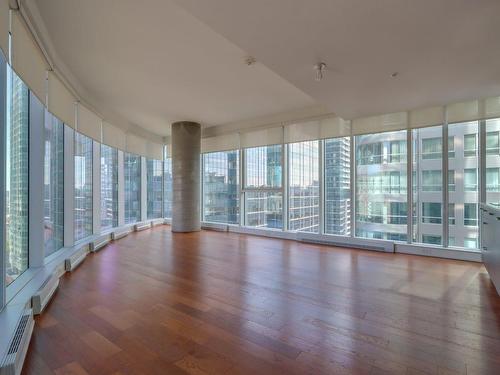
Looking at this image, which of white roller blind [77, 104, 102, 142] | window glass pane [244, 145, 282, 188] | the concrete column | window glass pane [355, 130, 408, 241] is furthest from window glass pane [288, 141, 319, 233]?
white roller blind [77, 104, 102, 142]

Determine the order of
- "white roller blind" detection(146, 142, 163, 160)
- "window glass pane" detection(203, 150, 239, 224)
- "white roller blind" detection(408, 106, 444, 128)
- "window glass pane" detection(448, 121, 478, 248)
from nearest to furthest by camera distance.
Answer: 1. "window glass pane" detection(448, 121, 478, 248)
2. "white roller blind" detection(408, 106, 444, 128)
3. "window glass pane" detection(203, 150, 239, 224)
4. "white roller blind" detection(146, 142, 163, 160)

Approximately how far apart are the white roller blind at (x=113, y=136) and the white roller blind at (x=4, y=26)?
340 centimetres

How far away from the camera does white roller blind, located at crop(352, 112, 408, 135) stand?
466 cm

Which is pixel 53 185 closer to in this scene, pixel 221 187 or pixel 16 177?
pixel 16 177

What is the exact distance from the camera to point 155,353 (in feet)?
5.99

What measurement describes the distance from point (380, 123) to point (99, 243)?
19.1 feet

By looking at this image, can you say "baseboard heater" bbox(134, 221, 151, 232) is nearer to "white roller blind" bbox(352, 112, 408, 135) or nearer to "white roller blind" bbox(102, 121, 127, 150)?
"white roller blind" bbox(102, 121, 127, 150)

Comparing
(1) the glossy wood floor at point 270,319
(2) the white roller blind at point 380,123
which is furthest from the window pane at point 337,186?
(1) the glossy wood floor at point 270,319

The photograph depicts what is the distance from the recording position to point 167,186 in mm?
8180

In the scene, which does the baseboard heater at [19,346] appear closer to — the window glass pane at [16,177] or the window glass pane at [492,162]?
the window glass pane at [16,177]

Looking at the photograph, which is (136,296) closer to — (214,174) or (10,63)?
(10,63)

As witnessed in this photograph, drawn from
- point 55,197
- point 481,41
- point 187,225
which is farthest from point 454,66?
point 187,225

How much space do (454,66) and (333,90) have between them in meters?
1.31

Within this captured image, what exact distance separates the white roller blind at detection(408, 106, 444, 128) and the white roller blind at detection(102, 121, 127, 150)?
590cm
